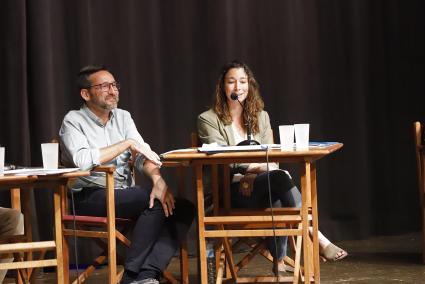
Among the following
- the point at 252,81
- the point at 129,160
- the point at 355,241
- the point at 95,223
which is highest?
the point at 252,81

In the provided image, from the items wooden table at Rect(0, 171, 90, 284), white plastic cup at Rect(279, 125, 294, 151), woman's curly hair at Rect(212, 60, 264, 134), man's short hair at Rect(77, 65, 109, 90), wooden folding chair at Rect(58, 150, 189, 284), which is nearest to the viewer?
wooden table at Rect(0, 171, 90, 284)

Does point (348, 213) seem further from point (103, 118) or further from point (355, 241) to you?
point (103, 118)

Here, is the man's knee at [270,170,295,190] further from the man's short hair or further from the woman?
the man's short hair

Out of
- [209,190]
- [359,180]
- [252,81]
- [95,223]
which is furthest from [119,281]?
[359,180]

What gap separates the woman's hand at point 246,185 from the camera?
13.1 feet

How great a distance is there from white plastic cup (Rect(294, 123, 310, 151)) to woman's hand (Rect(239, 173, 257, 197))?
1.87ft

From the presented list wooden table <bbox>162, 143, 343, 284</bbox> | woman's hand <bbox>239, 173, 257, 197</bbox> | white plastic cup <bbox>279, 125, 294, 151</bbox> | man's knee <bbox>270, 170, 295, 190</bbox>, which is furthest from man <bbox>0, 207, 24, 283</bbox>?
white plastic cup <bbox>279, 125, 294, 151</bbox>

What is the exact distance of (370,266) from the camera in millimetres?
4492

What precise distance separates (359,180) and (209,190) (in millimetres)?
1622

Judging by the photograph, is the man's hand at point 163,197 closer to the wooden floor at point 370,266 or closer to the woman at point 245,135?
the woman at point 245,135

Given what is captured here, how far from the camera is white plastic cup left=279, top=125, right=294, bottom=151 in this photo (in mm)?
3441

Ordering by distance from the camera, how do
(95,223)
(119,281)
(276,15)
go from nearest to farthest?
(95,223)
(119,281)
(276,15)

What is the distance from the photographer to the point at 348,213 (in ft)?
18.2

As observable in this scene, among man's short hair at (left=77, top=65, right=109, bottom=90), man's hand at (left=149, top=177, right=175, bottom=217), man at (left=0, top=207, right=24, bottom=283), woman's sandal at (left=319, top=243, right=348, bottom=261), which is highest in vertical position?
man's short hair at (left=77, top=65, right=109, bottom=90)
